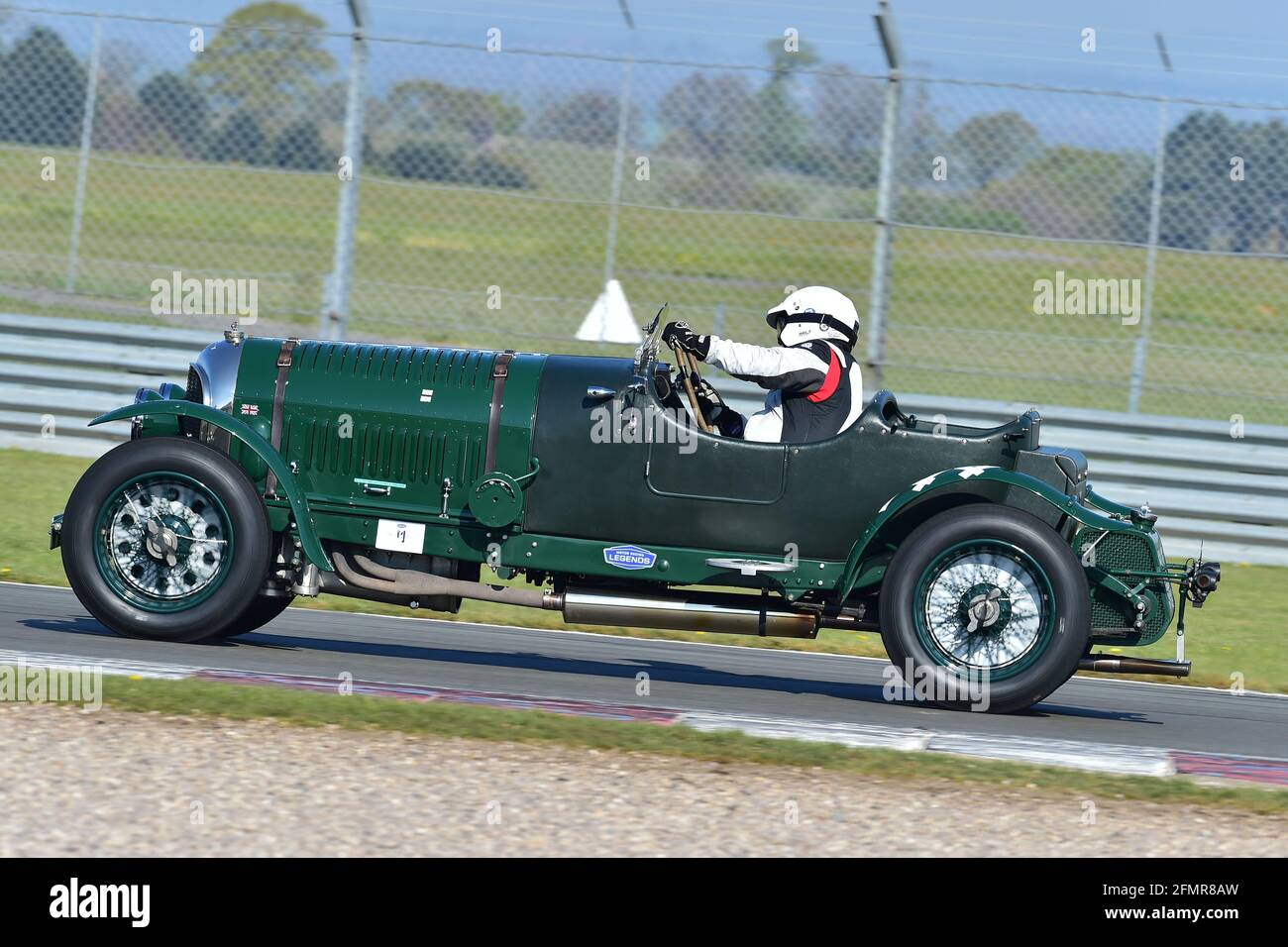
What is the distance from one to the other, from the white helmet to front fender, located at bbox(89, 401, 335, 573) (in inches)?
81.5

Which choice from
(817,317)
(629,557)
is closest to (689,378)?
(817,317)

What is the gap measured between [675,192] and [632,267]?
193 cm

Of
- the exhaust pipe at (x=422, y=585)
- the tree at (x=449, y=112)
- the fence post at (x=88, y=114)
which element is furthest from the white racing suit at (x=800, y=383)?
the fence post at (x=88, y=114)

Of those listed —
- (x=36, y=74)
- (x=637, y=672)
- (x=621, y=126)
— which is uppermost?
(x=36, y=74)

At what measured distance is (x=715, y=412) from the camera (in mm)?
7648

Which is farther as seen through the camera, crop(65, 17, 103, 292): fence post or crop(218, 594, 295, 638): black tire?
crop(65, 17, 103, 292): fence post

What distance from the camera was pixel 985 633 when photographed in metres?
7.12

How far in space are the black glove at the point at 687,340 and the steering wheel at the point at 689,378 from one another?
5cm

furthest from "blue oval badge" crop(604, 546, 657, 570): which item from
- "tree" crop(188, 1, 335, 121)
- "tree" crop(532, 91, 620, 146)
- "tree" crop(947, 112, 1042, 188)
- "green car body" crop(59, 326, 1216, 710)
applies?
"tree" crop(188, 1, 335, 121)

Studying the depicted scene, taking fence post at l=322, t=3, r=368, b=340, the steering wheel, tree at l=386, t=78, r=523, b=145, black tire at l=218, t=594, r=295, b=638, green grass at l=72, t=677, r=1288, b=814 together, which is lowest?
green grass at l=72, t=677, r=1288, b=814

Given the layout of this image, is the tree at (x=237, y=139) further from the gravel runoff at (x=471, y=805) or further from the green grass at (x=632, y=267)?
the gravel runoff at (x=471, y=805)

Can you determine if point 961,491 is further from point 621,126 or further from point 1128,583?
point 621,126

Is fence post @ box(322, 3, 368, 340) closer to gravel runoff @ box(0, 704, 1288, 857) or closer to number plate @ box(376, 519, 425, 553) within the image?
number plate @ box(376, 519, 425, 553)

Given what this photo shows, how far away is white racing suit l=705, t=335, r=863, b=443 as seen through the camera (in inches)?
285
